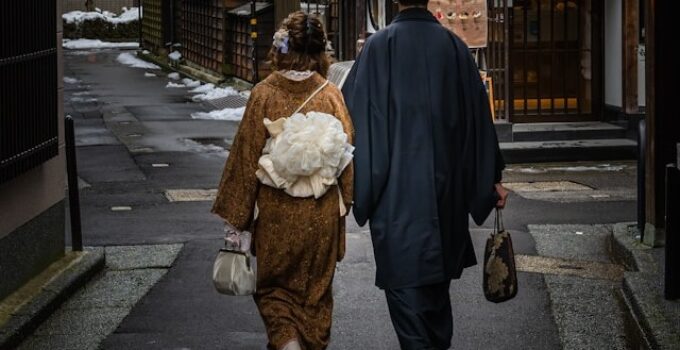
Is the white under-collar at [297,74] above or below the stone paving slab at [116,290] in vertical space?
above

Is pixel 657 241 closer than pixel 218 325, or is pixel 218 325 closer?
pixel 218 325

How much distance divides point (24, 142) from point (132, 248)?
2585mm

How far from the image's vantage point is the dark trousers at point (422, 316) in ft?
19.5

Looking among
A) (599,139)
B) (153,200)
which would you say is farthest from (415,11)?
(599,139)

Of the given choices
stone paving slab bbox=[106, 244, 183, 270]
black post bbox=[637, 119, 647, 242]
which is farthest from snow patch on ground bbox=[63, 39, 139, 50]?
black post bbox=[637, 119, 647, 242]

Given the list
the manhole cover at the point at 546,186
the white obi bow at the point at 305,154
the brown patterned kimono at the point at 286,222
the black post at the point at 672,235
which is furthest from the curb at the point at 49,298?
the manhole cover at the point at 546,186

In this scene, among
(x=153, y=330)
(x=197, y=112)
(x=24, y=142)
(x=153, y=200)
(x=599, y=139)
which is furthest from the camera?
(x=197, y=112)

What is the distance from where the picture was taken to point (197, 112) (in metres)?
26.0

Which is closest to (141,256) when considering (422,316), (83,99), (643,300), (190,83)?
(643,300)

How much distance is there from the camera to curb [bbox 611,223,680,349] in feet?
23.2

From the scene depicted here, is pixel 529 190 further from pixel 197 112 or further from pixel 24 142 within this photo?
pixel 197 112

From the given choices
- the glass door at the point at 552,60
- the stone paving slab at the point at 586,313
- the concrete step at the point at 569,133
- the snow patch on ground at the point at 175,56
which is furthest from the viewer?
the snow patch on ground at the point at 175,56

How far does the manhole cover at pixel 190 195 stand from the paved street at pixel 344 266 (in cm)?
9

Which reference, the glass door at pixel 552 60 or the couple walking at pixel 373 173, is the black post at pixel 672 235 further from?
the glass door at pixel 552 60
